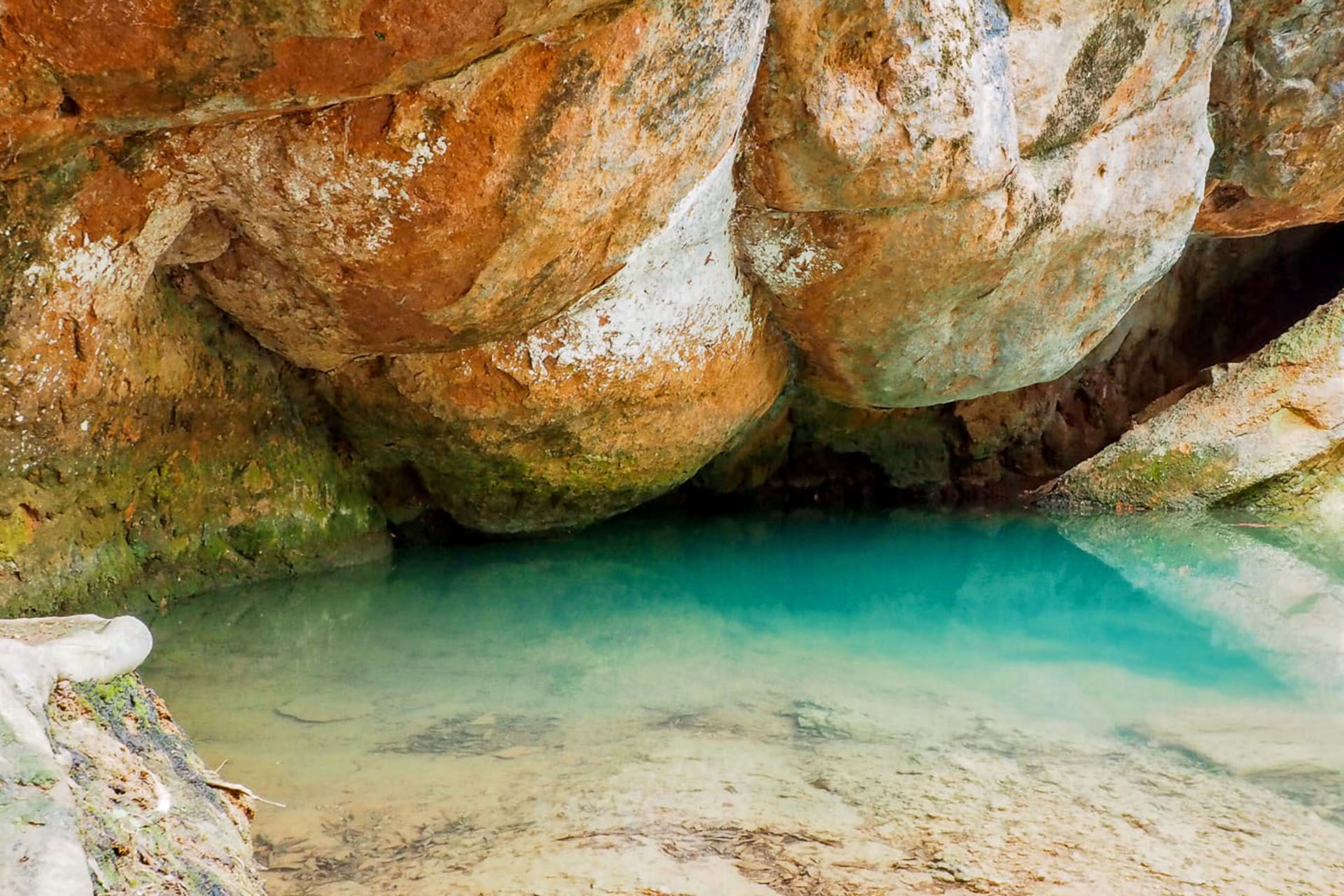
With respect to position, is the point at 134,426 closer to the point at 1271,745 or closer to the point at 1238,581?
the point at 1271,745

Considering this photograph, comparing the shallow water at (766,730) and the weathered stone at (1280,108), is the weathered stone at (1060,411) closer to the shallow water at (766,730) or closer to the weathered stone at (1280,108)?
the weathered stone at (1280,108)

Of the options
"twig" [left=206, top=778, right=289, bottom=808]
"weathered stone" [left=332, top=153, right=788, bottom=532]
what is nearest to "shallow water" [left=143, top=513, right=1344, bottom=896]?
"twig" [left=206, top=778, right=289, bottom=808]

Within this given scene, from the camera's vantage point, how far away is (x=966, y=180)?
4.38 metres

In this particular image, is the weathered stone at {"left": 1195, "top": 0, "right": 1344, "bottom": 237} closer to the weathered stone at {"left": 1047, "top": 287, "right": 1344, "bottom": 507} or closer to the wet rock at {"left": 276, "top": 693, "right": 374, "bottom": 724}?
the weathered stone at {"left": 1047, "top": 287, "right": 1344, "bottom": 507}

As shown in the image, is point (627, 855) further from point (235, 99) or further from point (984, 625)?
point (984, 625)

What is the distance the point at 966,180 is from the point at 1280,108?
8.56ft

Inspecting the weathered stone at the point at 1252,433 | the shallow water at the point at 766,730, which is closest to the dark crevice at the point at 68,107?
the shallow water at the point at 766,730

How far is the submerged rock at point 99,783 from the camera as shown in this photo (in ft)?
4.43

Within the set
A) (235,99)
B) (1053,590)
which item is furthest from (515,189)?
(1053,590)

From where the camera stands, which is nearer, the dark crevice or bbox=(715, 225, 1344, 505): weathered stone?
the dark crevice

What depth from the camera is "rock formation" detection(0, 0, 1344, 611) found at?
2.98m

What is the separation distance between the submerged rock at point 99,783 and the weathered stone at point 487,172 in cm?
159

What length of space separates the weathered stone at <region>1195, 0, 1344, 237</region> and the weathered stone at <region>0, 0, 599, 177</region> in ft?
14.4

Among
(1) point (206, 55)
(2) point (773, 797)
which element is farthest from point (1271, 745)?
(1) point (206, 55)
